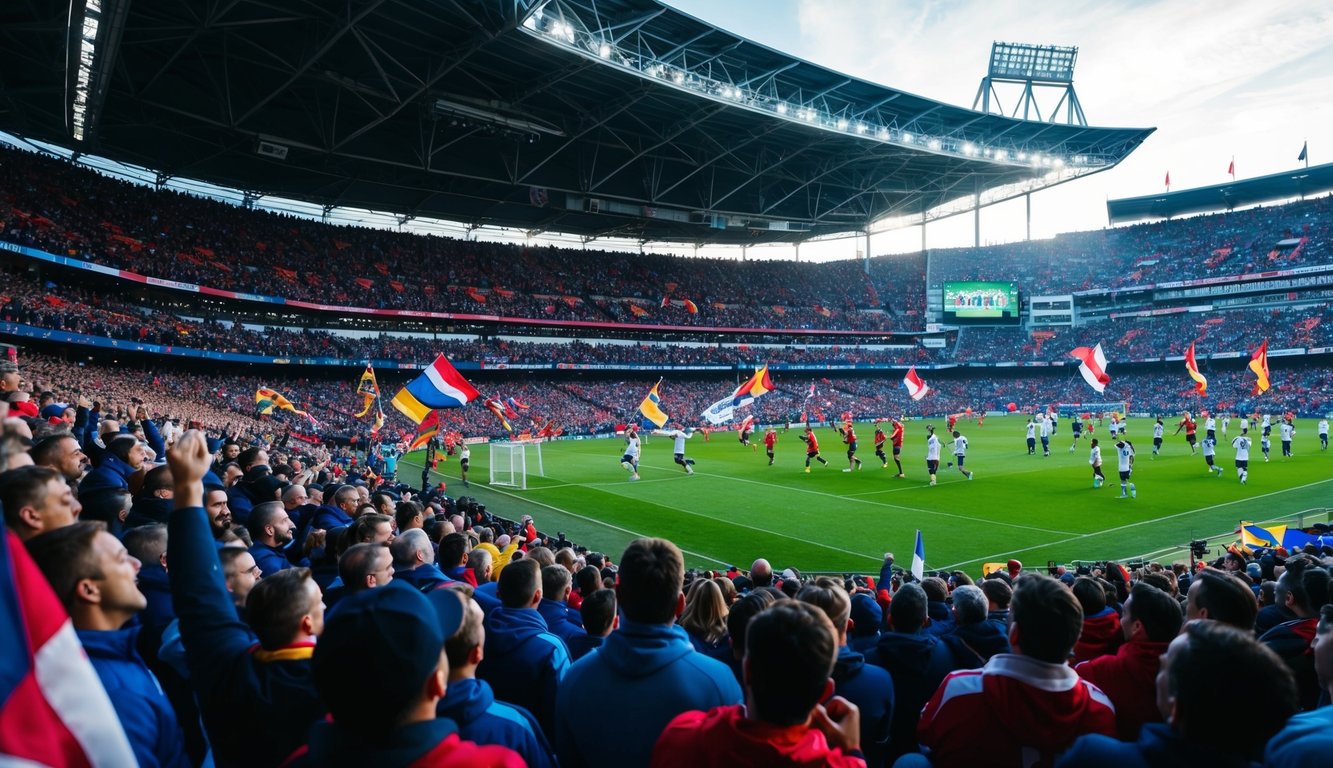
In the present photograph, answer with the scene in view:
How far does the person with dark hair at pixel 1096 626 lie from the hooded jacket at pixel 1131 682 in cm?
129

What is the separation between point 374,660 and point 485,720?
3.00 ft

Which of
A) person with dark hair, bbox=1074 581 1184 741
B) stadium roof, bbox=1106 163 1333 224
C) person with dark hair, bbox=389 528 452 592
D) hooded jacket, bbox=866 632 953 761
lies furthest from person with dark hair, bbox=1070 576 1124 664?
stadium roof, bbox=1106 163 1333 224

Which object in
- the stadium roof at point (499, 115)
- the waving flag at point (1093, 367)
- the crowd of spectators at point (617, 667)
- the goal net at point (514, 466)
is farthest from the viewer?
the stadium roof at point (499, 115)

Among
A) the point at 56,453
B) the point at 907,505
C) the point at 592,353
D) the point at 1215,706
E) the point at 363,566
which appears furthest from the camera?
the point at 592,353

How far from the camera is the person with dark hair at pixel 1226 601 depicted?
3936 mm

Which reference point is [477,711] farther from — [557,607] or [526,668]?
[557,607]

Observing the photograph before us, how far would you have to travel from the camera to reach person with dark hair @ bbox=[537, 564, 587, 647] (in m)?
5.10

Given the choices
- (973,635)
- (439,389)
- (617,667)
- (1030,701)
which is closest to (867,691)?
(1030,701)

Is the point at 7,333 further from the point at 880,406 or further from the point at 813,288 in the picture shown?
the point at 813,288

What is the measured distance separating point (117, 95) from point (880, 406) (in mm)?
59154

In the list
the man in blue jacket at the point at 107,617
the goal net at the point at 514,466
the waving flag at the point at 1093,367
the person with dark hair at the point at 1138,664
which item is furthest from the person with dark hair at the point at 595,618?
the waving flag at the point at 1093,367

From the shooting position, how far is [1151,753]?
91.4 inches

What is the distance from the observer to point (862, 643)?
4855 mm

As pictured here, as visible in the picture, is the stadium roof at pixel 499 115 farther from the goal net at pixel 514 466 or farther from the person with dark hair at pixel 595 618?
the person with dark hair at pixel 595 618
